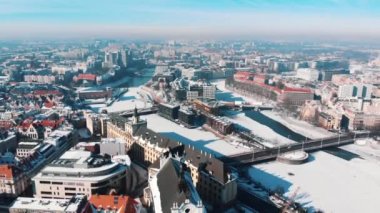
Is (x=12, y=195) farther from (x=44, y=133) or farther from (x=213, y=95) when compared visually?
(x=213, y=95)

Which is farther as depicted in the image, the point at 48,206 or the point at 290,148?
the point at 290,148

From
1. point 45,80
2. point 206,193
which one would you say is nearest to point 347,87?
point 206,193

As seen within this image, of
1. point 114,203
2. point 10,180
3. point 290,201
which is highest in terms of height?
point 114,203

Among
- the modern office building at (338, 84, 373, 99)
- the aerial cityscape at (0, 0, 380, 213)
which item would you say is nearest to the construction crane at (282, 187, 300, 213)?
the aerial cityscape at (0, 0, 380, 213)

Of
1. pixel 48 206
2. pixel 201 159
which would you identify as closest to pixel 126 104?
pixel 201 159

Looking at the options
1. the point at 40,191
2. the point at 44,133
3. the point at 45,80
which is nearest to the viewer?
the point at 40,191

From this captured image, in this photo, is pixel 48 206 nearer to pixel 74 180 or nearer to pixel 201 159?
pixel 74 180
